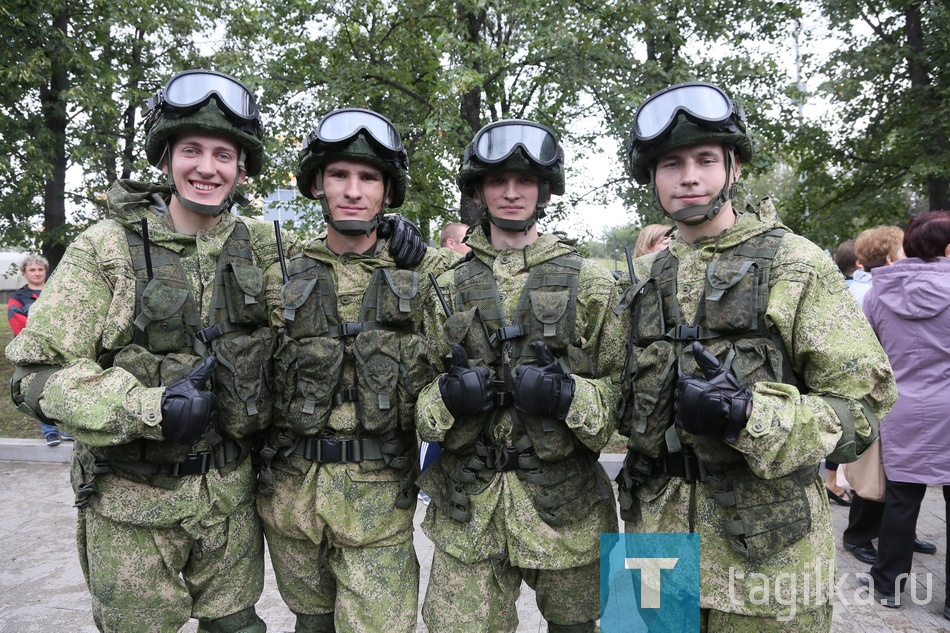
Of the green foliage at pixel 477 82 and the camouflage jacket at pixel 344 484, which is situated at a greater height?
the green foliage at pixel 477 82

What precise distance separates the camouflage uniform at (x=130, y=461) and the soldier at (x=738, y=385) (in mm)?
1864

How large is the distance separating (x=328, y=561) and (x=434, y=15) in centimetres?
918

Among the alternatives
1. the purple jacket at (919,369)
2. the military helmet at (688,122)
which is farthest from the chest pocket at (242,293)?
the purple jacket at (919,369)

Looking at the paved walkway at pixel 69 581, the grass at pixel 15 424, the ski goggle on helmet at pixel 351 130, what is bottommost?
the paved walkway at pixel 69 581

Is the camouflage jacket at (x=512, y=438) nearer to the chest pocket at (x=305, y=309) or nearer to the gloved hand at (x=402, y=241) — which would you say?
the gloved hand at (x=402, y=241)

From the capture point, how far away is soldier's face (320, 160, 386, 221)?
3006 millimetres

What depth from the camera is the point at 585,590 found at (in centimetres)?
277

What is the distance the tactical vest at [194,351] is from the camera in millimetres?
2619

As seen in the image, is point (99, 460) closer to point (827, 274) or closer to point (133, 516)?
point (133, 516)

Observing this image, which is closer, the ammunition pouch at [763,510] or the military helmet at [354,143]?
the ammunition pouch at [763,510]

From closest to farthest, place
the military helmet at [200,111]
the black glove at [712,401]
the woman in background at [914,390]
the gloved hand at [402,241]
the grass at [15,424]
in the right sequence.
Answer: the black glove at [712,401] < the military helmet at [200,111] < the gloved hand at [402,241] < the woman in background at [914,390] < the grass at [15,424]

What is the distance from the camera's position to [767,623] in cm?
228

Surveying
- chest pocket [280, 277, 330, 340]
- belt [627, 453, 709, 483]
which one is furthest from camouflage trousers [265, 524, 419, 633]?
belt [627, 453, 709, 483]

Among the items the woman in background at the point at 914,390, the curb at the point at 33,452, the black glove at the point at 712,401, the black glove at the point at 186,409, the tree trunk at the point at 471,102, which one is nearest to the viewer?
the black glove at the point at 712,401
